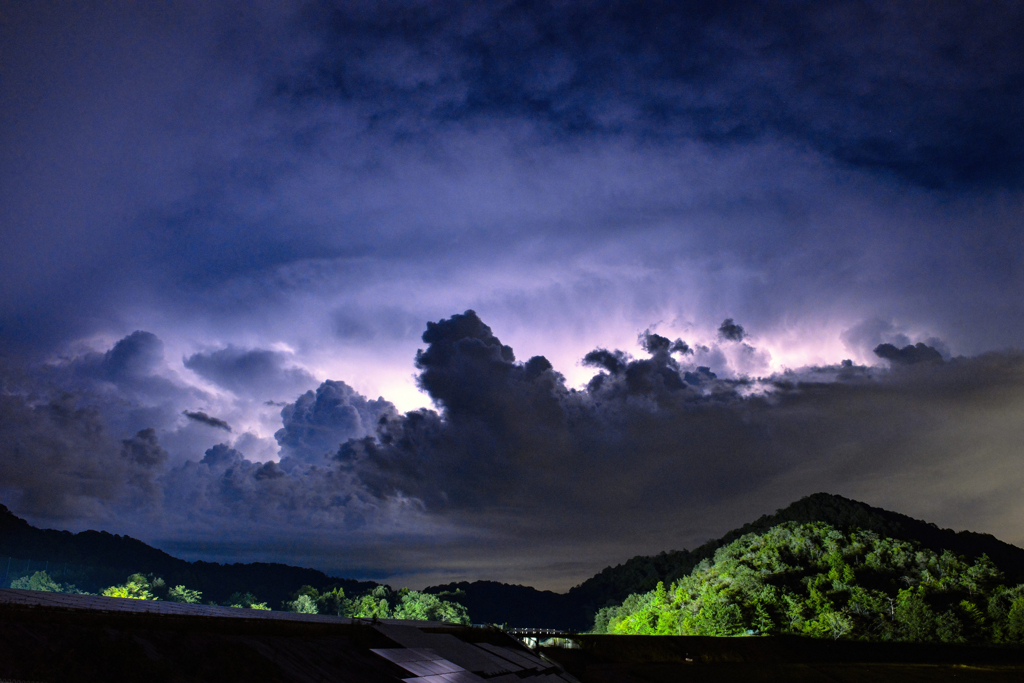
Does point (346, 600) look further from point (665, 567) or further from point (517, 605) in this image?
point (665, 567)

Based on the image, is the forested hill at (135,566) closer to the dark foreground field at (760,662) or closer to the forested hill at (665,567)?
the forested hill at (665,567)

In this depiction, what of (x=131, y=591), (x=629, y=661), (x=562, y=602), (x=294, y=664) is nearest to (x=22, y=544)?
(x=131, y=591)

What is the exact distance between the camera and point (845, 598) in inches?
2007

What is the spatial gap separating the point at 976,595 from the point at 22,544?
385 feet

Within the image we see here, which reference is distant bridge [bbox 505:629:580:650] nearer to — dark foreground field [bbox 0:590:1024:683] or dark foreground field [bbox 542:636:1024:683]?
dark foreground field [bbox 542:636:1024:683]

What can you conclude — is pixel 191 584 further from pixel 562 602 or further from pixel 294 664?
pixel 294 664

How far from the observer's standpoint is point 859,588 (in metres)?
50.6

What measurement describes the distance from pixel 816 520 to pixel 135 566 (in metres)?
108

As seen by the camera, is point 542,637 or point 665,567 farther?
point 665,567

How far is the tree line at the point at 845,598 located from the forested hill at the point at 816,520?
24722 mm

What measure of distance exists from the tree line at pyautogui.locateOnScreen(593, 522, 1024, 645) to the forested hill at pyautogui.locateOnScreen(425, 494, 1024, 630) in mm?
17860

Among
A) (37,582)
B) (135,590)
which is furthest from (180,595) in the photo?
(37,582)

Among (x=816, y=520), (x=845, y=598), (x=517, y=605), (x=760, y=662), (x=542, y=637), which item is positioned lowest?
(x=517, y=605)

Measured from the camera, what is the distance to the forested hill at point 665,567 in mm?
Result: 88312
